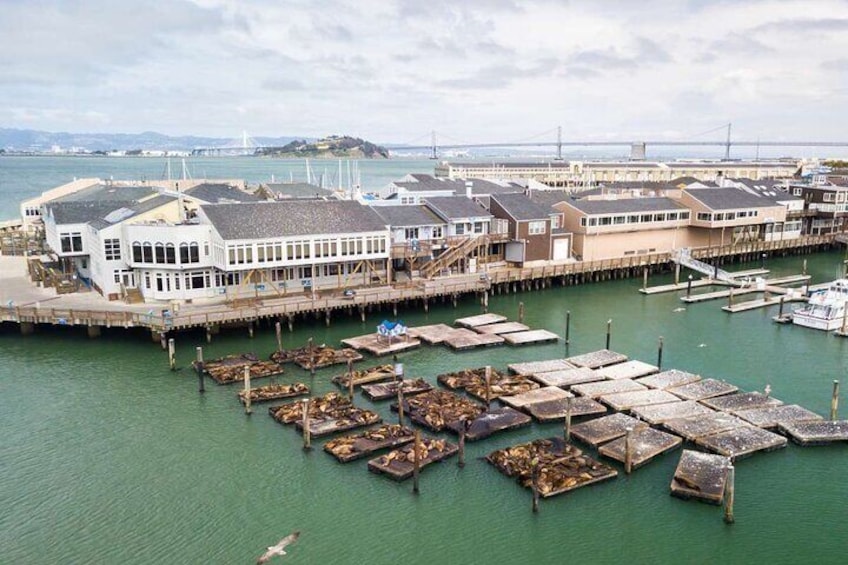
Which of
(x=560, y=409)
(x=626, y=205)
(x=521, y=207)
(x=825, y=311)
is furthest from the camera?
(x=626, y=205)

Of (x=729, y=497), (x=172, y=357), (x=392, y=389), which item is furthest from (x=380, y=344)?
(x=729, y=497)

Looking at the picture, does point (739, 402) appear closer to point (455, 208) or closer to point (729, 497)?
point (729, 497)

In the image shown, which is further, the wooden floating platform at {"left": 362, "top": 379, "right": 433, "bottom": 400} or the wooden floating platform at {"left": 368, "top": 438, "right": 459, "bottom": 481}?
the wooden floating platform at {"left": 362, "top": 379, "right": 433, "bottom": 400}

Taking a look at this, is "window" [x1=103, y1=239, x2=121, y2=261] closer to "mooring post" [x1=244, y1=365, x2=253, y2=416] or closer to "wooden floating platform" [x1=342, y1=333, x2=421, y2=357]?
"wooden floating platform" [x1=342, y1=333, x2=421, y2=357]

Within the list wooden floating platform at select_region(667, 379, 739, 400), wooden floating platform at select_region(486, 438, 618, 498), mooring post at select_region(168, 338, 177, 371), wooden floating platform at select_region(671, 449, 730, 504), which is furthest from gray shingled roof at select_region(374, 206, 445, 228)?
wooden floating platform at select_region(671, 449, 730, 504)

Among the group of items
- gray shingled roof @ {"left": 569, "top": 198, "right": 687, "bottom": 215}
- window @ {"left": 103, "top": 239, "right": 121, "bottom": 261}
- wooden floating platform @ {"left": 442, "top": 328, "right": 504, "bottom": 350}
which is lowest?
wooden floating platform @ {"left": 442, "top": 328, "right": 504, "bottom": 350}

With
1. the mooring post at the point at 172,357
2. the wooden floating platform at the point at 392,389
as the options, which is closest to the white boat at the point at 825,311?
the wooden floating platform at the point at 392,389

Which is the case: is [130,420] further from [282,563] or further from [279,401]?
[282,563]

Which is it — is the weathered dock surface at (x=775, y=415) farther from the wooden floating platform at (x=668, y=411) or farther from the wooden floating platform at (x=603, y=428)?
the wooden floating platform at (x=603, y=428)
